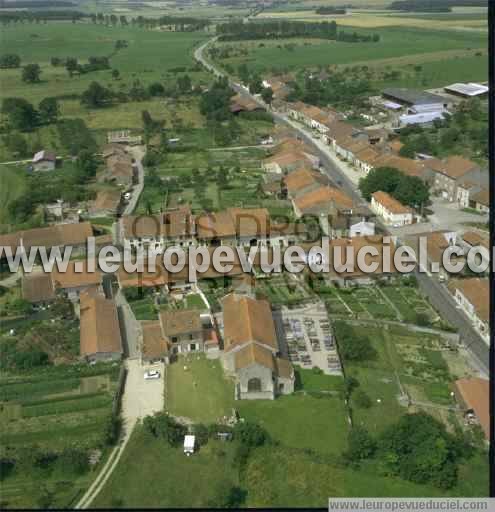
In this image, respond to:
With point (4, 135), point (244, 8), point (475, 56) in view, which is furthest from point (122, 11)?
point (4, 135)

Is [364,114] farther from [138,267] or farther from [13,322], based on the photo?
[13,322]

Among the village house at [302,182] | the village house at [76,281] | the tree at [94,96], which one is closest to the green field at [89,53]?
the tree at [94,96]

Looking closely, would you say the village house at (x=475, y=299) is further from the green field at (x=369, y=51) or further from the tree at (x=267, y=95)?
the green field at (x=369, y=51)

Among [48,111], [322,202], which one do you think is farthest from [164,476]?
[48,111]

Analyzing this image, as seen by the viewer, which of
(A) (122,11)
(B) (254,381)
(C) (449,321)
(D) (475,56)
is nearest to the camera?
(B) (254,381)

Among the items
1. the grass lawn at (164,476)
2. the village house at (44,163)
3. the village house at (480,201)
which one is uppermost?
the village house at (44,163)

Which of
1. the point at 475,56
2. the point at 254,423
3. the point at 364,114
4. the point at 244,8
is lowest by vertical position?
the point at 254,423

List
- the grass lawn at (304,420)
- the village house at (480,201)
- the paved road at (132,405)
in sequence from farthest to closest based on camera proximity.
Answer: the village house at (480,201)
the grass lawn at (304,420)
the paved road at (132,405)
